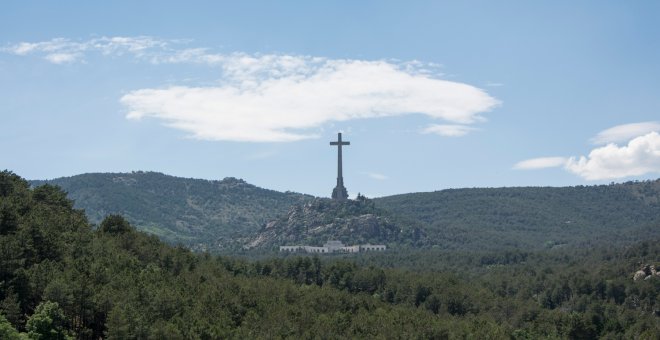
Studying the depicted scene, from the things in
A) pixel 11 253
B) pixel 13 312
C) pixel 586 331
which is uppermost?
pixel 11 253

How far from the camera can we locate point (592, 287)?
175m

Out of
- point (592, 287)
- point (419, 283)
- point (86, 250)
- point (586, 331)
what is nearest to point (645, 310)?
point (592, 287)

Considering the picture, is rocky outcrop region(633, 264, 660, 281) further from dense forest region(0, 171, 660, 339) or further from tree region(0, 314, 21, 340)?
tree region(0, 314, 21, 340)

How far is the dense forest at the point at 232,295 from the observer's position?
265 feet

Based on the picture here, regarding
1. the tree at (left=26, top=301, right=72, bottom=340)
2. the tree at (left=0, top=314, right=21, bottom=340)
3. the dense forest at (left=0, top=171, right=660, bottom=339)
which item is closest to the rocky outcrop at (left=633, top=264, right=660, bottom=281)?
the dense forest at (left=0, top=171, right=660, bottom=339)

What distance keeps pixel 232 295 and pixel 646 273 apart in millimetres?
108436

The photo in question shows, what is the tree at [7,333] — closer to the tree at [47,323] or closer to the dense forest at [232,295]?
the dense forest at [232,295]

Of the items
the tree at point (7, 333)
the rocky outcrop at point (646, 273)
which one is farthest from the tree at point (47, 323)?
the rocky outcrop at point (646, 273)

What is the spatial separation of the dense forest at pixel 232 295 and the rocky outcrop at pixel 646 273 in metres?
2.10

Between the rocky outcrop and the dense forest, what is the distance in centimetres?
210

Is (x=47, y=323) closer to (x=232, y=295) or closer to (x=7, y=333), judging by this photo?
(x=7, y=333)

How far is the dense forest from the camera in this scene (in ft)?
265

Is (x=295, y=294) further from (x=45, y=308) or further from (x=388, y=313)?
(x=45, y=308)

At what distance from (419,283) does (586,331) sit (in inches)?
1259
